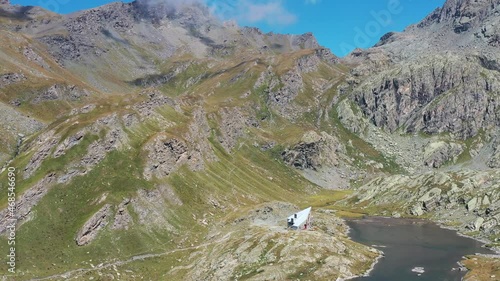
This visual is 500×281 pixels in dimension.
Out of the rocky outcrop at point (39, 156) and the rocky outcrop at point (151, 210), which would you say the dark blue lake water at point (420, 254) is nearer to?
the rocky outcrop at point (151, 210)

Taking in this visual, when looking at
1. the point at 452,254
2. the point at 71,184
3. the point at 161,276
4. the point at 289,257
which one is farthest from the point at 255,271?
the point at 71,184

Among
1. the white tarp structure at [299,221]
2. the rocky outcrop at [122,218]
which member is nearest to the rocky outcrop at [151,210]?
the rocky outcrop at [122,218]

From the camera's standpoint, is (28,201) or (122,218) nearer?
(28,201)

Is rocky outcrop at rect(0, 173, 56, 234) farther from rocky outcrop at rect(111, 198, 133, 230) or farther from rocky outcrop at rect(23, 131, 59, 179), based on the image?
rocky outcrop at rect(111, 198, 133, 230)

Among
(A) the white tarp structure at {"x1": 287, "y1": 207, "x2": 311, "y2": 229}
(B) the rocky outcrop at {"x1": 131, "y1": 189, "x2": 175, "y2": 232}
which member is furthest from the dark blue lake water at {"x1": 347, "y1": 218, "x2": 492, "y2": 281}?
(B) the rocky outcrop at {"x1": 131, "y1": 189, "x2": 175, "y2": 232}

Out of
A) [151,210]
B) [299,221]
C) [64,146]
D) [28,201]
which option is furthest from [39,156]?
[299,221]

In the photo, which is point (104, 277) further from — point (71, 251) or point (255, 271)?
point (255, 271)

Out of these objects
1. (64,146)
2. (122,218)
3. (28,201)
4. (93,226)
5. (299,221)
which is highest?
(64,146)

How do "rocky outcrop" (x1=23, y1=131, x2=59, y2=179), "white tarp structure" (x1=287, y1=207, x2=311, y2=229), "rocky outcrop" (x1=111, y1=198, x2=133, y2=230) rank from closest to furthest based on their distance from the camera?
"rocky outcrop" (x1=111, y1=198, x2=133, y2=230), "white tarp structure" (x1=287, y1=207, x2=311, y2=229), "rocky outcrop" (x1=23, y1=131, x2=59, y2=179)

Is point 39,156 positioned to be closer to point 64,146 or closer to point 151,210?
point 64,146
